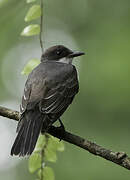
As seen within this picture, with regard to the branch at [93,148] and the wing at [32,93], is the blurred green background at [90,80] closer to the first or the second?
the wing at [32,93]

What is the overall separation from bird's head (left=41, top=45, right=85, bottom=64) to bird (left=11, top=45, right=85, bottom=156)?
0.31 m

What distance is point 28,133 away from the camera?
5367 millimetres

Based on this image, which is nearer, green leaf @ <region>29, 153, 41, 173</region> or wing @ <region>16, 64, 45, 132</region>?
green leaf @ <region>29, 153, 41, 173</region>

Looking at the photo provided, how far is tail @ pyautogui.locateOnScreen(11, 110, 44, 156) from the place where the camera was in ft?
16.8

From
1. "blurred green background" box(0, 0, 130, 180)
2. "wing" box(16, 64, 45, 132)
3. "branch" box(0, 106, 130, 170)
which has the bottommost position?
"blurred green background" box(0, 0, 130, 180)

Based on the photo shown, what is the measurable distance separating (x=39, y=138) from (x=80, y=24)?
18.6ft

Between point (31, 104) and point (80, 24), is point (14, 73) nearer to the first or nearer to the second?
point (80, 24)

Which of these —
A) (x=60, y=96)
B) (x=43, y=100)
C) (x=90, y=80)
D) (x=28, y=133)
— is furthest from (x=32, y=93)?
(x=90, y=80)

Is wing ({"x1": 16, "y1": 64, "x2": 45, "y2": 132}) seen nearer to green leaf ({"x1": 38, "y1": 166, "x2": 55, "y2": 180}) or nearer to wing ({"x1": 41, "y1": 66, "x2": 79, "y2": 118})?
wing ({"x1": 41, "y1": 66, "x2": 79, "y2": 118})

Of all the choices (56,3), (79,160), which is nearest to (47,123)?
(79,160)

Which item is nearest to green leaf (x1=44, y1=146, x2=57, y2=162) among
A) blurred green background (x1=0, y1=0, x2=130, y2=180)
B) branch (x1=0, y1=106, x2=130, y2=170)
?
branch (x1=0, y1=106, x2=130, y2=170)

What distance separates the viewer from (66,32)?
11734 millimetres

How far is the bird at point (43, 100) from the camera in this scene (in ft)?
17.3

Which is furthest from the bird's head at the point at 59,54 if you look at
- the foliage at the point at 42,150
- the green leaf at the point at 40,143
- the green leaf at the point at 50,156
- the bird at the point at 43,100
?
the green leaf at the point at 50,156
